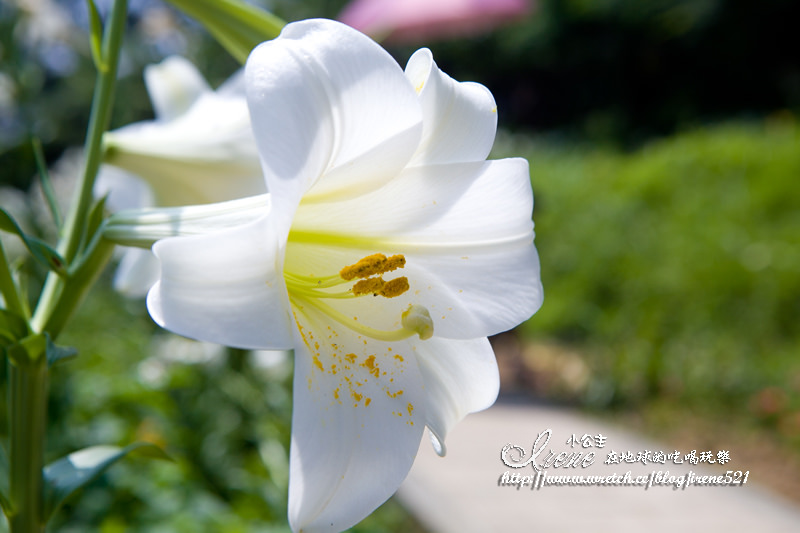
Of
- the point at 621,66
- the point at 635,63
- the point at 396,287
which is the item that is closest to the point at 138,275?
the point at 396,287

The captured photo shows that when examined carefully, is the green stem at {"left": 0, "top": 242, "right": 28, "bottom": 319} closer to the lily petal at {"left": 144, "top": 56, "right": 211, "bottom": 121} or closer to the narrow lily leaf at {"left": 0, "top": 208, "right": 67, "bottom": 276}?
the narrow lily leaf at {"left": 0, "top": 208, "right": 67, "bottom": 276}

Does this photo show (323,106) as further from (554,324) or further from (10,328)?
(554,324)

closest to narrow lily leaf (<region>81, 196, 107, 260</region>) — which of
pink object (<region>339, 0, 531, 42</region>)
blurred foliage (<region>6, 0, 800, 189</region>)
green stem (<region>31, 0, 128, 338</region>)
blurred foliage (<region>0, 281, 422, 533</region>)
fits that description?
green stem (<region>31, 0, 128, 338</region>)

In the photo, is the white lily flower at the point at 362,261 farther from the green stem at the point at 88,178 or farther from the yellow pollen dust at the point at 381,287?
the green stem at the point at 88,178

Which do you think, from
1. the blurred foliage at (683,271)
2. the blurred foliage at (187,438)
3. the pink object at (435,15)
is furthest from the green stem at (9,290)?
the pink object at (435,15)

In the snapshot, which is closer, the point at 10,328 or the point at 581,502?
the point at 10,328

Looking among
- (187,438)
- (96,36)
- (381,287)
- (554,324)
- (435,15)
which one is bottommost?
(554,324)

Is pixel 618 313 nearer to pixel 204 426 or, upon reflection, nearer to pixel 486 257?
pixel 204 426
